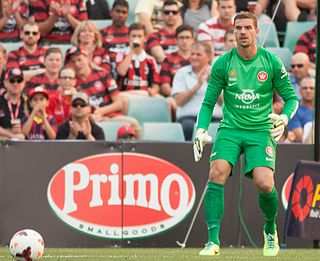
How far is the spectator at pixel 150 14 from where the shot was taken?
54.4 feet

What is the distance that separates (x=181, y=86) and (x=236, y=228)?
3410mm

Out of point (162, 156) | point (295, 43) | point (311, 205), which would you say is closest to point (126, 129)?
point (162, 156)

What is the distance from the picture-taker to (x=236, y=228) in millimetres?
12242

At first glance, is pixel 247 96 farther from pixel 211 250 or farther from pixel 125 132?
pixel 125 132

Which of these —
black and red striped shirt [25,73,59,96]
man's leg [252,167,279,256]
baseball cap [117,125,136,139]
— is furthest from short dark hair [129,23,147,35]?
man's leg [252,167,279,256]

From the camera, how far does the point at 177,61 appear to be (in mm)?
15867

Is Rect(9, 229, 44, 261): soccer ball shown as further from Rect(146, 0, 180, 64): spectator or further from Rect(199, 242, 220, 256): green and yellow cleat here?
Rect(146, 0, 180, 64): spectator

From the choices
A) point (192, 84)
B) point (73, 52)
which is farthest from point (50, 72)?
point (192, 84)

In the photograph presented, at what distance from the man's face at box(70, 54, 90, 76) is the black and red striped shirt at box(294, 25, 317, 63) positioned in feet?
10.9

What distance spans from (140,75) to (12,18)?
7.64 ft

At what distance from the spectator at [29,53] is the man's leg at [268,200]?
21.0 ft

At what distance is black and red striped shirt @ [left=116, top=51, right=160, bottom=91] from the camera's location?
51.4ft

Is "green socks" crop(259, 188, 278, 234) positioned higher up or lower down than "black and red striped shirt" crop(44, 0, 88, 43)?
lower down

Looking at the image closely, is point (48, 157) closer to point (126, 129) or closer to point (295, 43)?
point (126, 129)
